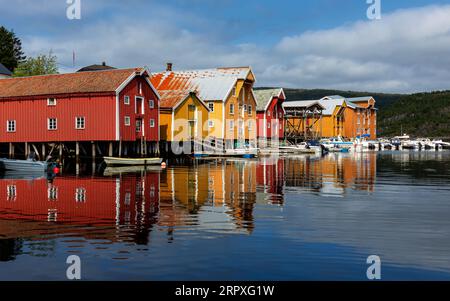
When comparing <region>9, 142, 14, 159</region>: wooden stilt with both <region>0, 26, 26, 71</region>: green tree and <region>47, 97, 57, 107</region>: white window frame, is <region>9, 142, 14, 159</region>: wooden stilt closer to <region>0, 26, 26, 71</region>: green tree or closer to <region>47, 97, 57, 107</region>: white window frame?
<region>47, 97, 57, 107</region>: white window frame

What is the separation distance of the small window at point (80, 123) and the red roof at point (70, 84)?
111 inches

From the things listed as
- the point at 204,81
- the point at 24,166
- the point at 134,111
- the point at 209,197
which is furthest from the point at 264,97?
the point at 209,197

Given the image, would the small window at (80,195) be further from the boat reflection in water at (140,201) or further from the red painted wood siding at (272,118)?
the red painted wood siding at (272,118)

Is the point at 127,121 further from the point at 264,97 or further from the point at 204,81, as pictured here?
the point at 264,97

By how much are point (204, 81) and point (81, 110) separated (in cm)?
2696

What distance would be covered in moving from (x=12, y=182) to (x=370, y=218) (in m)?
22.5

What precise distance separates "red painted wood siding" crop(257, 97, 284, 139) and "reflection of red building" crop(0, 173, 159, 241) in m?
55.0

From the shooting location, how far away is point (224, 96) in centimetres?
7212

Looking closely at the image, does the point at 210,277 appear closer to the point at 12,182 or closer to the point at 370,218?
the point at 370,218

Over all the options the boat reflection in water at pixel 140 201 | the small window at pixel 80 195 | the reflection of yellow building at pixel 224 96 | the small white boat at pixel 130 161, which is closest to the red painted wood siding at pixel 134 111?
the small white boat at pixel 130 161

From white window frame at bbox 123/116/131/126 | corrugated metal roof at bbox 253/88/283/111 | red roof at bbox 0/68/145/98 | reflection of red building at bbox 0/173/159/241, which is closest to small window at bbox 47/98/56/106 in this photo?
red roof at bbox 0/68/145/98

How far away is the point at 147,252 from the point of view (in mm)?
12523
